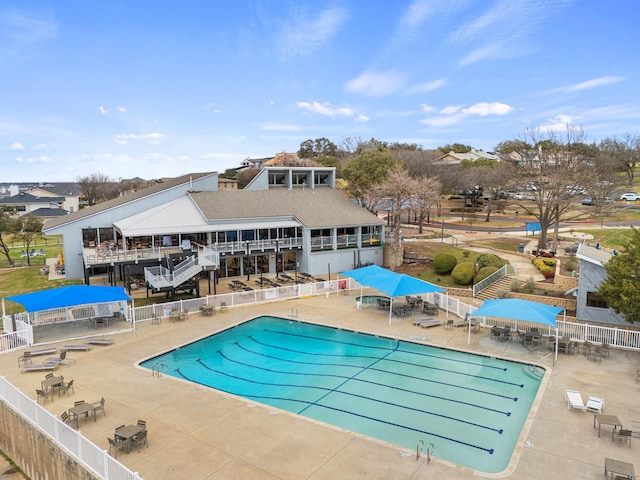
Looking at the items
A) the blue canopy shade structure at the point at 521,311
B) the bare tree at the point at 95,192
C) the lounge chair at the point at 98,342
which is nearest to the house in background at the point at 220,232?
the lounge chair at the point at 98,342

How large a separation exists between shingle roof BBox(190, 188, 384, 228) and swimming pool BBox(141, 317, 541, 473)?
14.7 metres

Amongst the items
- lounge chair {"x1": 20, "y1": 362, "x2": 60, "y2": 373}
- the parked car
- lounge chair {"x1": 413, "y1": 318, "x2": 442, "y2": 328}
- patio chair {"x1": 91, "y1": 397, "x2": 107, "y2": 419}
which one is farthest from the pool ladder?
the parked car

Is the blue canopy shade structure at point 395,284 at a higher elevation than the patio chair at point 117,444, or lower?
higher

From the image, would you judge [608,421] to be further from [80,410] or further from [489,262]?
[489,262]

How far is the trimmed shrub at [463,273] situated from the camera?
32.2 m

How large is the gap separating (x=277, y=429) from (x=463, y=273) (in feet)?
75.9

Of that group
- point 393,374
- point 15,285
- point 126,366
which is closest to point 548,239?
point 393,374

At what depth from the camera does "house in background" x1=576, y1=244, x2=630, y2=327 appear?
22172mm

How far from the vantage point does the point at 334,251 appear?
1497 inches

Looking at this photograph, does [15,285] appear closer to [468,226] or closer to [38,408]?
[38,408]

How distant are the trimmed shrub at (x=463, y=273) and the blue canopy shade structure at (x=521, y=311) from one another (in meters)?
11.8

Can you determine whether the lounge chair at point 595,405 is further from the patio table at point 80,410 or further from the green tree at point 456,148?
the green tree at point 456,148

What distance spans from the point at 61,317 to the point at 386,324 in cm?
1806

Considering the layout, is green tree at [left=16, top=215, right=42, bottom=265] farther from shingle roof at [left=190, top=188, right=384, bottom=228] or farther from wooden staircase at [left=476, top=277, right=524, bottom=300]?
wooden staircase at [left=476, top=277, right=524, bottom=300]
